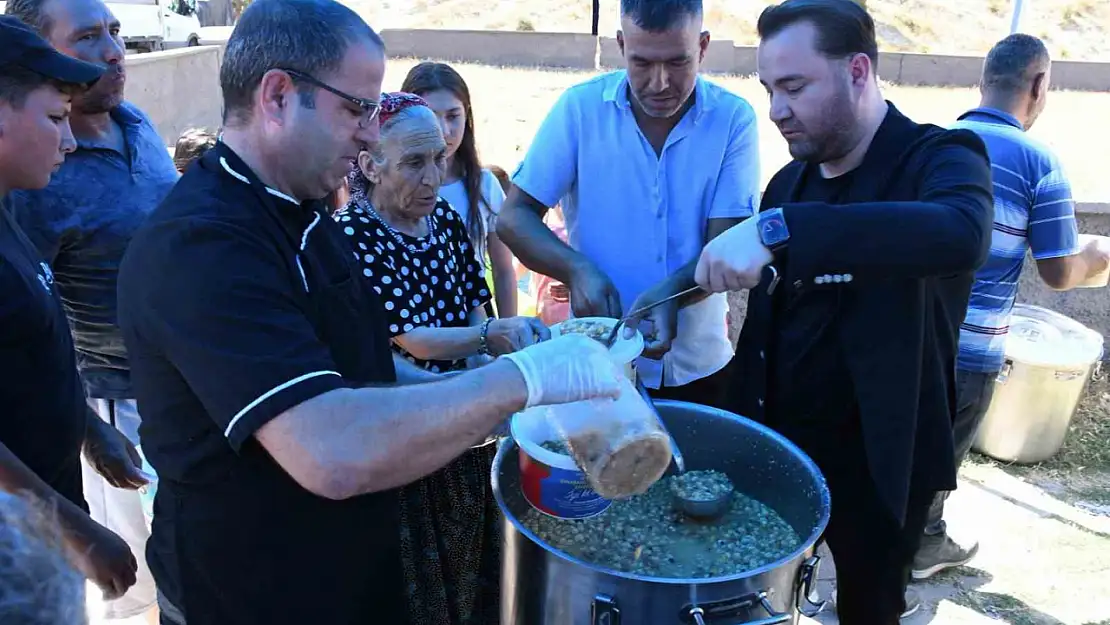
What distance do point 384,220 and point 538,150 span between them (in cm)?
65

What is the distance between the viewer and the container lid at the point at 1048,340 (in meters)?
3.95

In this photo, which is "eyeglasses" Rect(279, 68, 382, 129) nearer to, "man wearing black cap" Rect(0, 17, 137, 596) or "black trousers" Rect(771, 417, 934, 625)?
"man wearing black cap" Rect(0, 17, 137, 596)

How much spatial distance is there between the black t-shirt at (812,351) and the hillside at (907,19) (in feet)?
66.5

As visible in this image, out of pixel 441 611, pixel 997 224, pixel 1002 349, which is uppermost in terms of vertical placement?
pixel 997 224

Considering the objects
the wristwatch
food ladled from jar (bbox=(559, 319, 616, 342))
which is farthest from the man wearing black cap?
the wristwatch

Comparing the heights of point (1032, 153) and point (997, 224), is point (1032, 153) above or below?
above

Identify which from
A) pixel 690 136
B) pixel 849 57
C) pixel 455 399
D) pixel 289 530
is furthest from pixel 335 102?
pixel 690 136

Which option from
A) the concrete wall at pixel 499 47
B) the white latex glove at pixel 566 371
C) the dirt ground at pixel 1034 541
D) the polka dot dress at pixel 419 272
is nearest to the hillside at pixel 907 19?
the concrete wall at pixel 499 47

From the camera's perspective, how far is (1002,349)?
10.4ft

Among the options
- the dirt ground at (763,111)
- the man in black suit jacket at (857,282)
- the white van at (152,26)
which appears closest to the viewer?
the man in black suit jacket at (857,282)

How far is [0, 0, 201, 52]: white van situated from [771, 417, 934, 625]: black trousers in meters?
17.9

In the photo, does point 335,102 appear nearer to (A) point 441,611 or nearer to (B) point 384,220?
(B) point 384,220

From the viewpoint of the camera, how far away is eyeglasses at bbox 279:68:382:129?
1383 mm

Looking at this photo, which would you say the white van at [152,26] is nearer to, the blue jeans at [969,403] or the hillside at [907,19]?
the hillside at [907,19]
